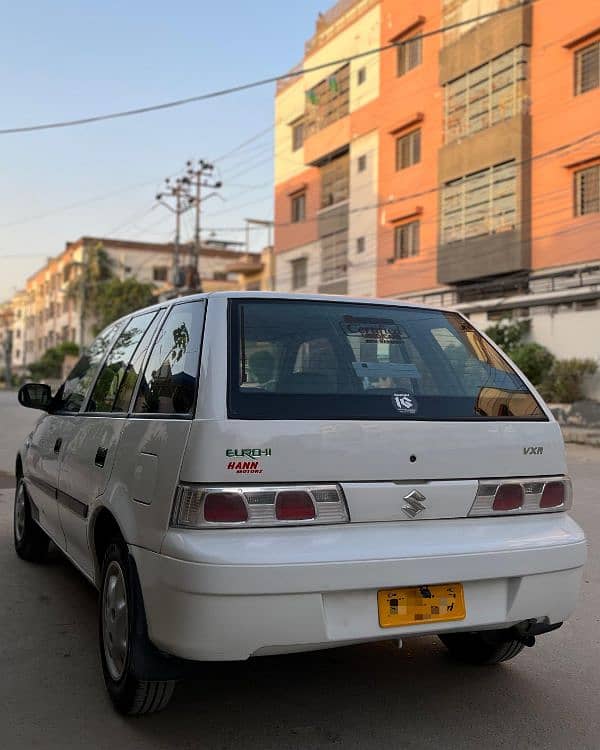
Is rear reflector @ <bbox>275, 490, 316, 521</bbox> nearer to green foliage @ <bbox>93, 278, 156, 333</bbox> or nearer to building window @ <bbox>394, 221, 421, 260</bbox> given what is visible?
building window @ <bbox>394, 221, 421, 260</bbox>

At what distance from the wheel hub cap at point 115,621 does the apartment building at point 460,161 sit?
19350 millimetres

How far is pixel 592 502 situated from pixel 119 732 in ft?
23.3

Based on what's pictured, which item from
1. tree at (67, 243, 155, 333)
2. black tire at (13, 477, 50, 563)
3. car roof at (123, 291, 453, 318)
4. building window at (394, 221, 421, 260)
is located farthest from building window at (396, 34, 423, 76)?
tree at (67, 243, 155, 333)

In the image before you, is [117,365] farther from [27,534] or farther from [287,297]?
[27,534]

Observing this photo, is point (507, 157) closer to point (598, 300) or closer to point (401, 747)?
point (598, 300)

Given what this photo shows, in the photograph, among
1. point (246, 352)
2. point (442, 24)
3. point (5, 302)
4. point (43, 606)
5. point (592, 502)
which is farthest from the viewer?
point (5, 302)

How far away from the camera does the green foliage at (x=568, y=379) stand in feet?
67.7

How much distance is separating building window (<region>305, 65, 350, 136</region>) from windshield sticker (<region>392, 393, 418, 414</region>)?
31.5m

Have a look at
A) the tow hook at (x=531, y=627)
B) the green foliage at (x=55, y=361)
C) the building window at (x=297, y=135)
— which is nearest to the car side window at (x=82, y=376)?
the tow hook at (x=531, y=627)

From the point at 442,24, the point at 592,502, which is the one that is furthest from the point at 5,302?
the point at 592,502

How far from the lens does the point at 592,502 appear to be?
905 centimetres

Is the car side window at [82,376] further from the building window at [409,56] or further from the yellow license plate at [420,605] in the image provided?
the building window at [409,56]

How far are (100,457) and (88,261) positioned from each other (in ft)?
207

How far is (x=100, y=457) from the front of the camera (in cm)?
373
